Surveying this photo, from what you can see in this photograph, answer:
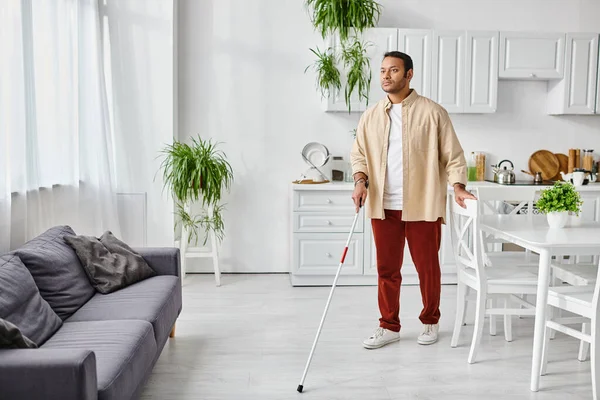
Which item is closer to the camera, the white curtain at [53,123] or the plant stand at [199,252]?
the white curtain at [53,123]

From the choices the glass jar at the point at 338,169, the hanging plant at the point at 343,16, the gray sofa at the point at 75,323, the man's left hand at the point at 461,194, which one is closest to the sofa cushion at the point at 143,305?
the gray sofa at the point at 75,323

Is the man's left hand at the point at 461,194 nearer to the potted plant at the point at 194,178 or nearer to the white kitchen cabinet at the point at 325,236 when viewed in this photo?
the white kitchen cabinet at the point at 325,236

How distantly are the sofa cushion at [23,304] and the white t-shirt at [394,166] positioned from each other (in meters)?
1.90

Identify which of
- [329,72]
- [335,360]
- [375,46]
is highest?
[375,46]

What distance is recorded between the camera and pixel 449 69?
532 centimetres

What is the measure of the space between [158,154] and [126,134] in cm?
31

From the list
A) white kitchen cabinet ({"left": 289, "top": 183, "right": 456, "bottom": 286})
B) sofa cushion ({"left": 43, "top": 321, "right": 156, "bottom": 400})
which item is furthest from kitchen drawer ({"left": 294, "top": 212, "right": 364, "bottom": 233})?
sofa cushion ({"left": 43, "top": 321, "right": 156, "bottom": 400})

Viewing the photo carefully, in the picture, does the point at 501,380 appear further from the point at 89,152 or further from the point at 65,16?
the point at 65,16

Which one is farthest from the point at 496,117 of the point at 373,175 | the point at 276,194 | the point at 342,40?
the point at 373,175

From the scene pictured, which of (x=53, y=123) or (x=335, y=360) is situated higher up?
(x=53, y=123)

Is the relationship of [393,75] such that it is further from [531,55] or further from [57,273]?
[531,55]

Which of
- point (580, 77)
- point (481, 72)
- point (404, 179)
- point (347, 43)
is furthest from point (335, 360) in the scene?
point (580, 77)

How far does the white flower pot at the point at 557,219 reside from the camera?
3.41 meters

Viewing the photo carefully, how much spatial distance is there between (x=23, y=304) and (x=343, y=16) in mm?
3554
